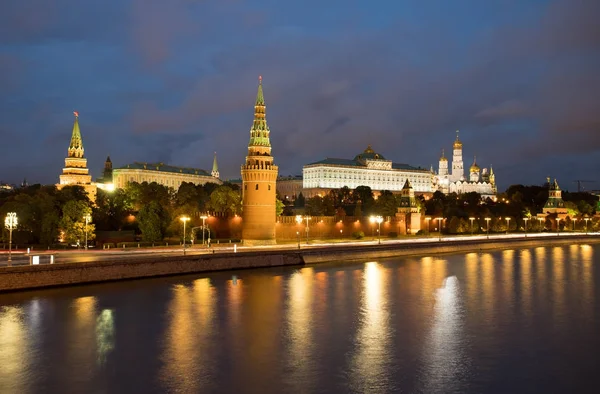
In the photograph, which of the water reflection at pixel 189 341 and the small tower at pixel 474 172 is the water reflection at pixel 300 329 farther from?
the small tower at pixel 474 172

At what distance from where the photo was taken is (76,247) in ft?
160

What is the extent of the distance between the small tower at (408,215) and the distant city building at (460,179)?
9674 centimetres

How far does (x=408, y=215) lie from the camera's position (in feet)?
261

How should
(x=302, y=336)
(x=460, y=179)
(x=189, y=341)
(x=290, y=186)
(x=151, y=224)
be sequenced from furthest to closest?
(x=460, y=179)
(x=290, y=186)
(x=151, y=224)
(x=302, y=336)
(x=189, y=341)

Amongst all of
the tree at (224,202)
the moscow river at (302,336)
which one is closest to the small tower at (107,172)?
the tree at (224,202)

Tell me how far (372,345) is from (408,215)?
5817 centimetres

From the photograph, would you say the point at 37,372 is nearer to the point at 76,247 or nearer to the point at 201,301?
the point at 201,301

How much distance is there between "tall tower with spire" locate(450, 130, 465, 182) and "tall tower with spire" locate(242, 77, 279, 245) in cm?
13750

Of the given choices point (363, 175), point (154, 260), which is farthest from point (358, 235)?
point (363, 175)

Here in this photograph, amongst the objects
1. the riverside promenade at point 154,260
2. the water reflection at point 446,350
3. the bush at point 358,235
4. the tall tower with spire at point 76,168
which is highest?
the tall tower with spire at point 76,168

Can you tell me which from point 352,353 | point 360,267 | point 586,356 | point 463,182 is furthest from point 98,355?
point 463,182

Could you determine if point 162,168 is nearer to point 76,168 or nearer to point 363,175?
point 363,175

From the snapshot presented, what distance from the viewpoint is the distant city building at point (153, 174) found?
140 m

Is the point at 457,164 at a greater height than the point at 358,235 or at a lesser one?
greater
